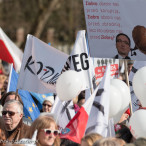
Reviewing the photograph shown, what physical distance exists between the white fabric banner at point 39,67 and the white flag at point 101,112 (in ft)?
6.23

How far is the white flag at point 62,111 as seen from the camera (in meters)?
6.12

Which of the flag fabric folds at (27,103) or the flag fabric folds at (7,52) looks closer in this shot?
the flag fabric folds at (27,103)

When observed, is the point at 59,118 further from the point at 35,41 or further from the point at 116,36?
the point at 35,41

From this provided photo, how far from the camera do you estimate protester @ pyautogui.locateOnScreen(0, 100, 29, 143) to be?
5469mm

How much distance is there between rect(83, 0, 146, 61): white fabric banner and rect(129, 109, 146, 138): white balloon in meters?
1.12

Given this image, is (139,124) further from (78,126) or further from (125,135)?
(78,126)

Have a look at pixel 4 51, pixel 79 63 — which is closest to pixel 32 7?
pixel 4 51

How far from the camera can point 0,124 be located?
559 centimetres

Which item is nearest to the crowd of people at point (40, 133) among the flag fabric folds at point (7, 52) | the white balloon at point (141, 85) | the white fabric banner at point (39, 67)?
the white balloon at point (141, 85)

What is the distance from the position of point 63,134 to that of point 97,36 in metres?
1.72

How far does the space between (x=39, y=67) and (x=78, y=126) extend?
7.38ft

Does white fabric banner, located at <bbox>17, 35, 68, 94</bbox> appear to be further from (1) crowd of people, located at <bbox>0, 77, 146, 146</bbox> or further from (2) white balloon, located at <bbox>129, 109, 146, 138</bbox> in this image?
(2) white balloon, located at <bbox>129, 109, 146, 138</bbox>

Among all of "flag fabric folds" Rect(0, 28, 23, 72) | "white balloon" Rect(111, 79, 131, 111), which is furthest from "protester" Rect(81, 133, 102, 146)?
"flag fabric folds" Rect(0, 28, 23, 72)

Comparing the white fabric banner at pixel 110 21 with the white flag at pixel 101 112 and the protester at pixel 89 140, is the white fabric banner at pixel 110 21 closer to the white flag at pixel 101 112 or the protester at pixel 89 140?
the white flag at pixel 101 112
